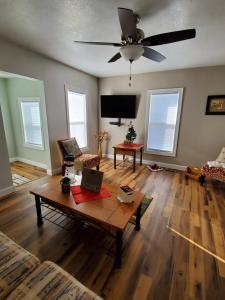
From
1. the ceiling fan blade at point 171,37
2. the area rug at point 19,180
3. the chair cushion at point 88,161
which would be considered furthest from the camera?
the chair cushion at point 88,161

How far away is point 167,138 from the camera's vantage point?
4000 mm

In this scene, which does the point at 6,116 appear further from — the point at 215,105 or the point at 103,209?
the point at 215,105

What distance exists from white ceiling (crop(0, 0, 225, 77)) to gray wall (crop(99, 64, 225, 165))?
2.13 ft

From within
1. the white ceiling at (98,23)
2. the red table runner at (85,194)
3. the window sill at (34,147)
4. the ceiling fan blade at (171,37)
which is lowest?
the red table runner at (85,194)

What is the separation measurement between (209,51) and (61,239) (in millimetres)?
3550

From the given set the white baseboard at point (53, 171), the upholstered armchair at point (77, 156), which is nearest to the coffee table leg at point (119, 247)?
the upholstered armchair at point (77, 156)

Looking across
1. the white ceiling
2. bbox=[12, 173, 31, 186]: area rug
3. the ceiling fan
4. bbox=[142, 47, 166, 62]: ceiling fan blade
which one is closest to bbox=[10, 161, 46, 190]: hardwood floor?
bbox=[12, 173, 31, 186]: area rug

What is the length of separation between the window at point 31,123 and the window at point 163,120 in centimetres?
284

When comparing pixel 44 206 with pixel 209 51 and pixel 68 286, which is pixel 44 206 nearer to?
pixel 68 286

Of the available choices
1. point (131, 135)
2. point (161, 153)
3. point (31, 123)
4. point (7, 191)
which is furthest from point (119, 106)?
point (7, 191)

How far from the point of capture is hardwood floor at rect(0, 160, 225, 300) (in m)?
1.28

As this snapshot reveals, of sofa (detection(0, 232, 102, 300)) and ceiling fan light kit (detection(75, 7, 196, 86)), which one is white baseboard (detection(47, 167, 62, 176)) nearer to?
sofa (detection(0, 232, 102, 300))

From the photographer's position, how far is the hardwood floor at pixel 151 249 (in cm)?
128

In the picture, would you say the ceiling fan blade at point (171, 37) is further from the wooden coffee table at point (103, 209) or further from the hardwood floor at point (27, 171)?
the hardwood floor at point (27, 171)
